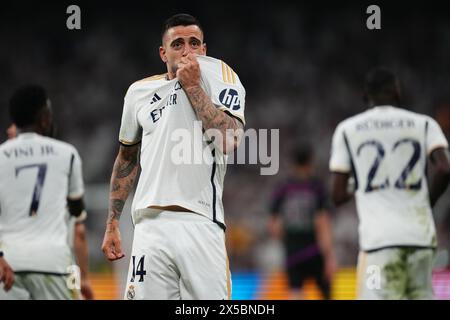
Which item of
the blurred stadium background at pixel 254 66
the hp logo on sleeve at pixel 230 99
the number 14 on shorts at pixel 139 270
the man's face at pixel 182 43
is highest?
the blurred stadium background at pixel 254 66

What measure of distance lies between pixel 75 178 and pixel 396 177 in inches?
85.7

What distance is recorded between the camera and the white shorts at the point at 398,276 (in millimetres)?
5719

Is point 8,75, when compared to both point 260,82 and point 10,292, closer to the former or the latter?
point 260,82

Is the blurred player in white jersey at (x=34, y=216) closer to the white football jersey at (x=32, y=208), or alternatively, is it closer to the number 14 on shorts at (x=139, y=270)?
the white football jersey at (x=32, y=208)

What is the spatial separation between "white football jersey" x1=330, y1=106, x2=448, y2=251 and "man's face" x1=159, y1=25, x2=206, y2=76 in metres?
1.63

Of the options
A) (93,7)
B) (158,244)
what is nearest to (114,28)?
(93,7)

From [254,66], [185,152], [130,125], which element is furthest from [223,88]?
[254,66]

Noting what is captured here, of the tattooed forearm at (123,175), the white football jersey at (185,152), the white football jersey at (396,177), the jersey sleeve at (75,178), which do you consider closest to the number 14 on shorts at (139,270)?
the white football jersey at (185,152)

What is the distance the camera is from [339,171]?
5980 mm

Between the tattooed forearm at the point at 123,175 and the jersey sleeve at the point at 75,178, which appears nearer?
the tattooed forearm at the point at 123,175

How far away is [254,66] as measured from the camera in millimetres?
19688

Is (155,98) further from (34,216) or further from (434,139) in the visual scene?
(434,139)

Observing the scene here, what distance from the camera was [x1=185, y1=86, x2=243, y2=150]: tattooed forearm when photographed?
429cm

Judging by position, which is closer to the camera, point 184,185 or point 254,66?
point 184,185
